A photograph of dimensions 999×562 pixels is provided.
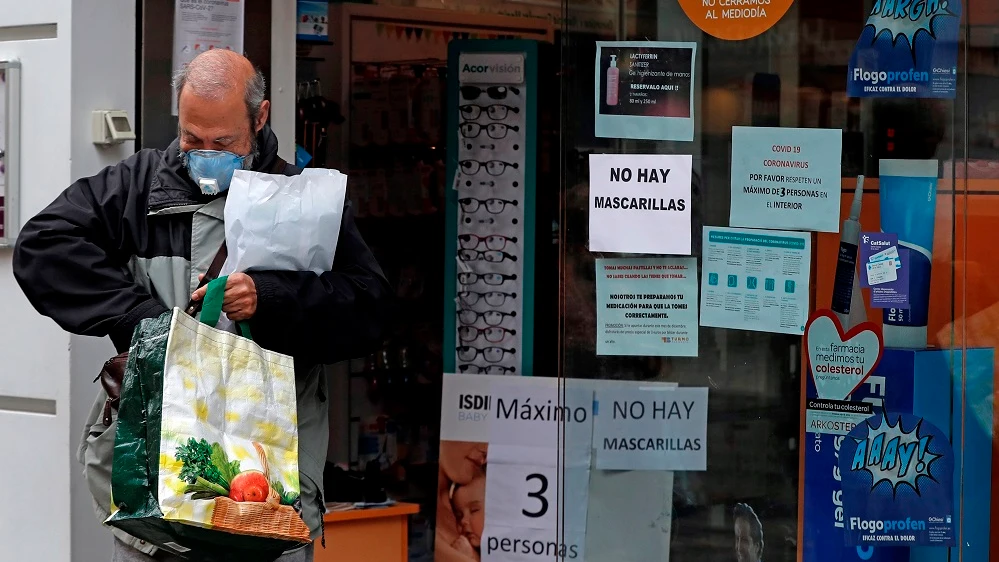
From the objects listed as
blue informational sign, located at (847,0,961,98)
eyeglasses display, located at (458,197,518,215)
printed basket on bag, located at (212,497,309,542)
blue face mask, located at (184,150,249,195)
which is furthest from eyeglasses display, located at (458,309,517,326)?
printed basket on bag, located at (212,497,309,542)

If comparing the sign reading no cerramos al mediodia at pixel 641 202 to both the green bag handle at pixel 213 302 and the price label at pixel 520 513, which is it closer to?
the green bag handle at pixel 213 302

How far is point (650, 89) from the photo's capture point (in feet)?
12.7

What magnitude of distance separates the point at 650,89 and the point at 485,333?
2113 millimetres

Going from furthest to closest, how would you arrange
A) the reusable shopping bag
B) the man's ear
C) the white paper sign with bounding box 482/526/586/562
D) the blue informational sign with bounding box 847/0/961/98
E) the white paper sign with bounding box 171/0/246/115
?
the white paper sign with bounding box 482/526/586/562
the white paper sign with bounding box 171/0/246/115
the blue informational sign with bounding box 847/0/961/98
the man's ear
the reusable shopping bag

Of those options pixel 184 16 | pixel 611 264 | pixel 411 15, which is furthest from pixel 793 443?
pixel 411 15

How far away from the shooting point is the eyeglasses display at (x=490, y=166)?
573cm

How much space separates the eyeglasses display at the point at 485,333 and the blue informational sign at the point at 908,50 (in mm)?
2301

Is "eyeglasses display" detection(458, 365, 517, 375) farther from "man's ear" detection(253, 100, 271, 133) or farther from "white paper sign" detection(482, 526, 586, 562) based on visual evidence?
"man's ear" detection(253, 100, 271, 133)

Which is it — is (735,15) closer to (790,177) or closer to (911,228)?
(790,177)

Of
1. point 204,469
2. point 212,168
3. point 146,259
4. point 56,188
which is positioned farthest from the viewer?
point 56,188

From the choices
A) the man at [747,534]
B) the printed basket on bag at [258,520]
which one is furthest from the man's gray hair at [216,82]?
the man at [747,534]

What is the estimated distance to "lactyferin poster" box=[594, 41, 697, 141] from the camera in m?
3.87

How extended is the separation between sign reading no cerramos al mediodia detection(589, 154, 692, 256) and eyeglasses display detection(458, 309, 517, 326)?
1863mm

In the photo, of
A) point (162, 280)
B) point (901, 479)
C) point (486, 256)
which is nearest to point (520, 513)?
point (486, 256)
